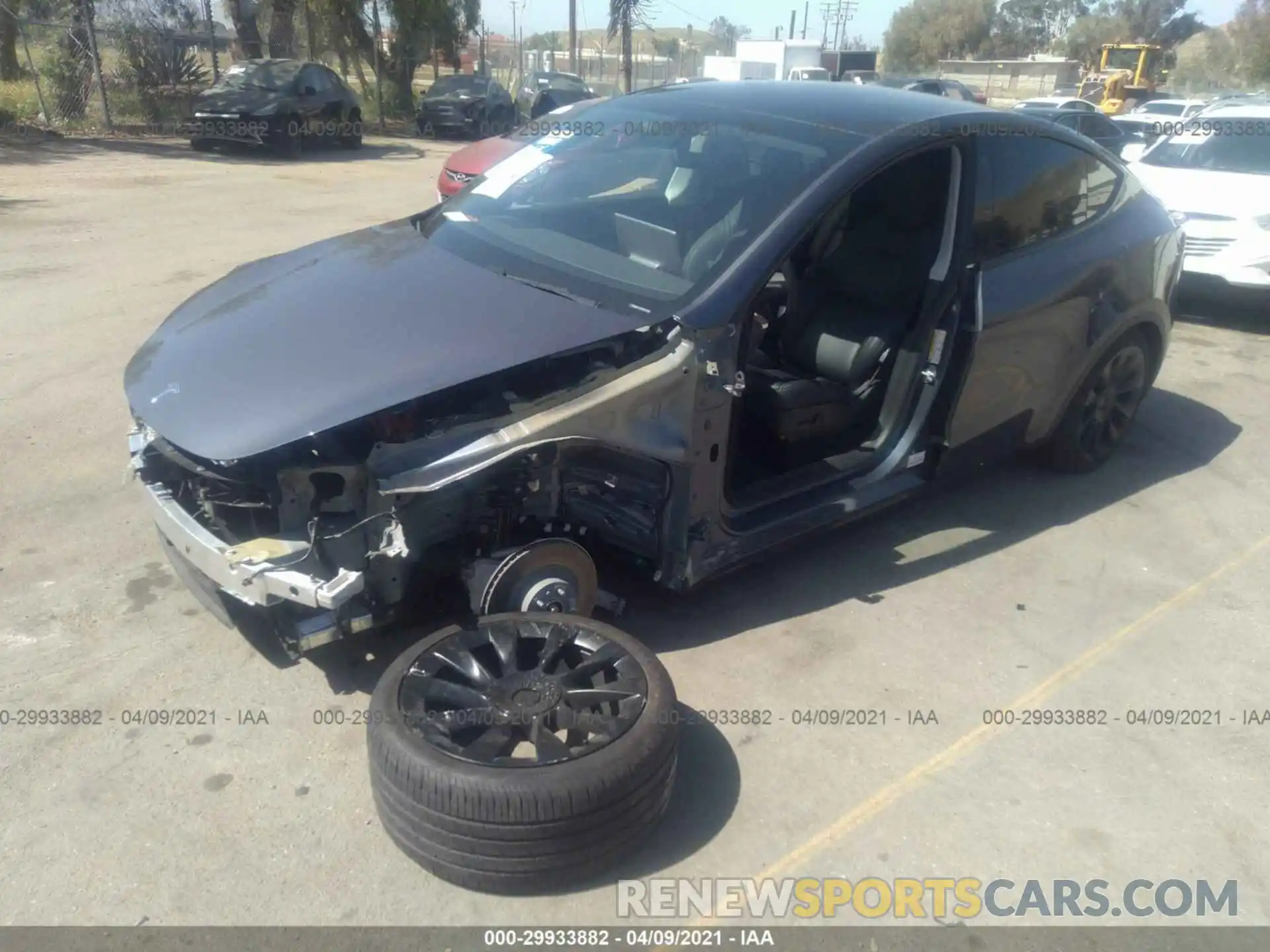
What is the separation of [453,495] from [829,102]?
2.28 metres

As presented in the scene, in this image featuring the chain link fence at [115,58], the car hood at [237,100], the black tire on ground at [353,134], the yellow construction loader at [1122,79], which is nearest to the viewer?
the car hood at [237,100]

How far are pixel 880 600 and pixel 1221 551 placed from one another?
1.75m

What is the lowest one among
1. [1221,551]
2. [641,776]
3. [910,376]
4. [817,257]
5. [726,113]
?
[1221,551]

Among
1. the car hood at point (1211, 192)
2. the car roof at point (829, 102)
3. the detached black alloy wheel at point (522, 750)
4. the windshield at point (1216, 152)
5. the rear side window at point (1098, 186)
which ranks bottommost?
the detached black alloy wheel at point (522, 750)

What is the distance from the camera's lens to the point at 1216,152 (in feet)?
29.3

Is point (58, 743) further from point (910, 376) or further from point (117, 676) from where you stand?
point (910, 376)

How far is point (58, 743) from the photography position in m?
2.95

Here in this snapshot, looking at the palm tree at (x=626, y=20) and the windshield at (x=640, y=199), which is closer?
the windshield at (x=640, y=199)

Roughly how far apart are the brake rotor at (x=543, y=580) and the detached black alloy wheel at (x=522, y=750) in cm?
10

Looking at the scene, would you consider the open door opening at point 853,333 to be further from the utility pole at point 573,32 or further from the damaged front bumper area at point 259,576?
the utility pole at point 573,32

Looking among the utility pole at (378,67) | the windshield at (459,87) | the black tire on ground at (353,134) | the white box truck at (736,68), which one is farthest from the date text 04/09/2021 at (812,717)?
the white box truck at (736,68)

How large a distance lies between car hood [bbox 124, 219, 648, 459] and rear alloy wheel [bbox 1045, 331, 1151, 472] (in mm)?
2697

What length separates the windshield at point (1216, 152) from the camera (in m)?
8.63

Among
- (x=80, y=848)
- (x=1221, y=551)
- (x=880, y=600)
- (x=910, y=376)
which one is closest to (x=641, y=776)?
(x=80, y=848)
